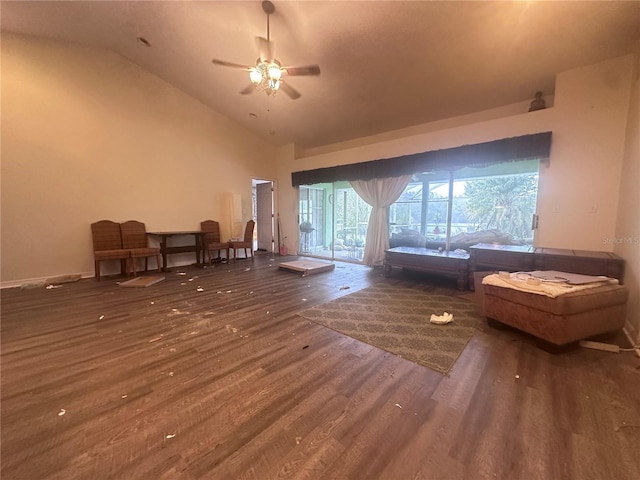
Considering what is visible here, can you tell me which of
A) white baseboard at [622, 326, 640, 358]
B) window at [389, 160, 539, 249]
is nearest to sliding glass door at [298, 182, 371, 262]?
window at [389, 160, 539, 249]

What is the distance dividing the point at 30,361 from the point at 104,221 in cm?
340

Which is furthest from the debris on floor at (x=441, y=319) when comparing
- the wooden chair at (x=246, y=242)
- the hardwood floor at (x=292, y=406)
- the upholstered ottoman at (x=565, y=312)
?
the wooden chair at (x=246, y=242)

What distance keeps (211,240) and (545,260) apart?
612 cm

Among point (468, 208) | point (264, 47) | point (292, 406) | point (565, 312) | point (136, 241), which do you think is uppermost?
point (264, 47)

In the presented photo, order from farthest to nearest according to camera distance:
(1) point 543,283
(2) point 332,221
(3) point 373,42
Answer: (2) point 332,221 → (3) point 373,42 → (1) point 543,283

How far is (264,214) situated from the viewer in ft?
25.6

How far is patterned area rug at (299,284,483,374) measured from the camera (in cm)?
210

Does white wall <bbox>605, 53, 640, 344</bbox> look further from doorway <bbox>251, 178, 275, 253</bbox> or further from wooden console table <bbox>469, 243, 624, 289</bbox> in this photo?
doorway <bbox>251, 178, 275, 253</bbox>

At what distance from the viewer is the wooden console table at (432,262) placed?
380cm

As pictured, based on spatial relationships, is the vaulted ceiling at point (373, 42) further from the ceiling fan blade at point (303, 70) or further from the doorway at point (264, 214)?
the doorway at point (264, 214)

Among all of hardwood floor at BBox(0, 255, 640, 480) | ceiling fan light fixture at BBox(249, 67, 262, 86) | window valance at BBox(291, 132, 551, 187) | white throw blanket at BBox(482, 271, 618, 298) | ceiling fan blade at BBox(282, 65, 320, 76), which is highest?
ceiling fan blade at BBox(282, 65, 320, 76)

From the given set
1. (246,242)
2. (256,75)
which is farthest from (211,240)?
(256,75)

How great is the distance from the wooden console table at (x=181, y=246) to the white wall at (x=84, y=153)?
346 millimetres

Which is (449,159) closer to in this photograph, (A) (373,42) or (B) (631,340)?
(A) (373,42)
